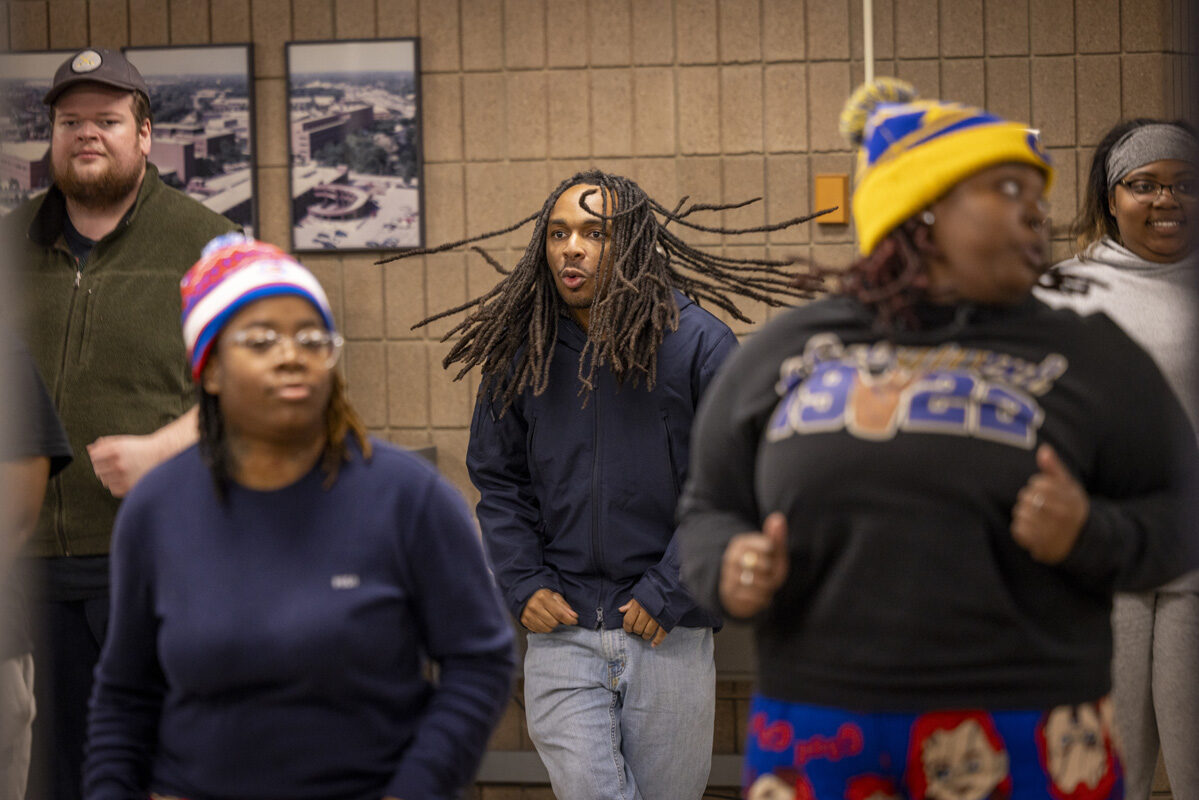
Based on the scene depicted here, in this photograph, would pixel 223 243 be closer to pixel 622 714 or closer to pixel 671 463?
pixel 671 463

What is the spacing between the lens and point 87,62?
2666mm

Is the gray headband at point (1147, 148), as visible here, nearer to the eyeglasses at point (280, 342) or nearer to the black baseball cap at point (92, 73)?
the eyeglasses at point (280, 342)

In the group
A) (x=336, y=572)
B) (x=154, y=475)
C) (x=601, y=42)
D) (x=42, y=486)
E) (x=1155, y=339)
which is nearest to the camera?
(x=336, y=572)

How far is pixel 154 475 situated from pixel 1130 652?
194 cm

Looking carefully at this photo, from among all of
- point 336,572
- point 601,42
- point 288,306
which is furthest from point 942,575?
point 601,42

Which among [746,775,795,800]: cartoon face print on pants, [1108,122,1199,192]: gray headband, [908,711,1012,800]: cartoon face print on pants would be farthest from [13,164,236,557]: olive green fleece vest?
[1108,122,1199,192]: gray headband

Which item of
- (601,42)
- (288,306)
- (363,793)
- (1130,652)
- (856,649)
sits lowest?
(1130,652)

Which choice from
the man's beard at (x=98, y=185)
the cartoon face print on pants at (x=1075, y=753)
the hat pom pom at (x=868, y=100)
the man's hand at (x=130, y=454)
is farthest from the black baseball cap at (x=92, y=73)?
the cartoon face print on pants at (x=1075, y=753)

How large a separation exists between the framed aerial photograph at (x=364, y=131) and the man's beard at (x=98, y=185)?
55.0 inches

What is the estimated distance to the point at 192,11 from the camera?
407 centimetres

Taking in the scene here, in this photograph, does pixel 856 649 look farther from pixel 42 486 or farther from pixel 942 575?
pixel 42 486

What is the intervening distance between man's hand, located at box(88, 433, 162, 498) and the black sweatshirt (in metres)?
1.22

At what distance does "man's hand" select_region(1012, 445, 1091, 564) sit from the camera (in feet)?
4.60

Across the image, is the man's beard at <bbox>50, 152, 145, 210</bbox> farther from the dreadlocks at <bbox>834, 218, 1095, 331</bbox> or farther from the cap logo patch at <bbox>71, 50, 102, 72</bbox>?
the dreadlocks at <bbox>834, 218, 1095, 331</bbox>
